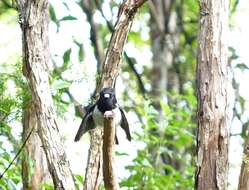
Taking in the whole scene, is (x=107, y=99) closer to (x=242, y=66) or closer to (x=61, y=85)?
(x=61, y=85)

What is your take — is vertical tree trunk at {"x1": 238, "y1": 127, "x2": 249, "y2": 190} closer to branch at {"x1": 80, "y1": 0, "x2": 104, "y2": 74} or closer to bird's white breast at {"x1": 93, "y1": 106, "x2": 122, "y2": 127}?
bird's white breast at {"x1": 93, "y1": 106, "x2": 122, "y2": 127}

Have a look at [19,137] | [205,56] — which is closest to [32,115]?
[19,137]

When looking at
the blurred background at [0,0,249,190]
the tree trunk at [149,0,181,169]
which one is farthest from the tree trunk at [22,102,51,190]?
the tree trunk at [149,0,181,169]

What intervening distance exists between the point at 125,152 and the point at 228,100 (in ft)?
4.85

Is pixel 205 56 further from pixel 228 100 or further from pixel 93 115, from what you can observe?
pixel 93 115

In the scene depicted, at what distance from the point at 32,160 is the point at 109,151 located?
129cm

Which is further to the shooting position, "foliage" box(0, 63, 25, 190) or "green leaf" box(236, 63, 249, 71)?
"green leaf" box(236, 63, 249, 71)

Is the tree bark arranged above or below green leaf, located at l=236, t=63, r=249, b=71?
below

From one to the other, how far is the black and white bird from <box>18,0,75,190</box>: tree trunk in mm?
292

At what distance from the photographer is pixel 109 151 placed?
3.36 meters

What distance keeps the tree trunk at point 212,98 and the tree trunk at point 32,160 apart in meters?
1.09

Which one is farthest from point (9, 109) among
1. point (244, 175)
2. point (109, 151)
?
point (244, 175)

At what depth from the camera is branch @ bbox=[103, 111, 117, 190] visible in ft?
10.9

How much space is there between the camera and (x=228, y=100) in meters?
4.07
